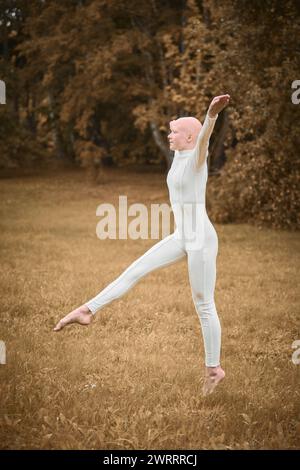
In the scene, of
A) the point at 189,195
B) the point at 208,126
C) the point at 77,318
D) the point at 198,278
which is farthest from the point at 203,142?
the point at 77,318

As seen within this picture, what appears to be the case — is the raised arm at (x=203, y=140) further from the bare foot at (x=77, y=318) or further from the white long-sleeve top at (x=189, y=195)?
the bare foot at (x=77, y=318)

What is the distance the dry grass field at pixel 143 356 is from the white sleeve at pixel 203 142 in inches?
77.3

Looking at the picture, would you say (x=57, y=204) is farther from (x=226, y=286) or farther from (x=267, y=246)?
(x=226, y=286)

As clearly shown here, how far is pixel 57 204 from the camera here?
18250 mm

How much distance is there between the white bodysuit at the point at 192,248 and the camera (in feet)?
13.0

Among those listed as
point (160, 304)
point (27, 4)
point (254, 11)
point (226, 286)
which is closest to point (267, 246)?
point (226, 286)

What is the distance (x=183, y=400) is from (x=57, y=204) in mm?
14825

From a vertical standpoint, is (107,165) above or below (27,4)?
below

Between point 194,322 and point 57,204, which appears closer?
point 194,322

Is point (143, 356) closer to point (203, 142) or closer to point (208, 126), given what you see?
point (203, 142)

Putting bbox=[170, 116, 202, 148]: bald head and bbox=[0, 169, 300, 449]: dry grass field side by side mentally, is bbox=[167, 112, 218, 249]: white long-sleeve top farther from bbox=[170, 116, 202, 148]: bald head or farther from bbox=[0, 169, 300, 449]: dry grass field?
bbox=[0, 169, 300, 449]: dry grass field

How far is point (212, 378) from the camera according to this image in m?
4.17

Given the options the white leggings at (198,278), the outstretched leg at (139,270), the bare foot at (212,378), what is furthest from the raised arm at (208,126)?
the bare foot at (212,378)

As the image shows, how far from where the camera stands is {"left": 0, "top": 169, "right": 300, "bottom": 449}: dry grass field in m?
3.64
